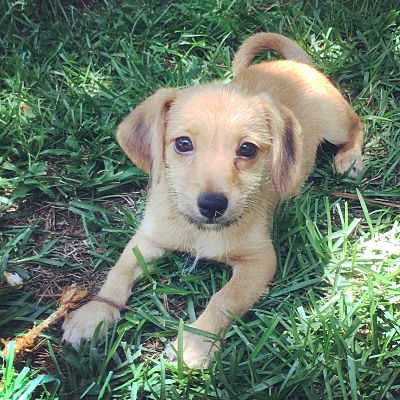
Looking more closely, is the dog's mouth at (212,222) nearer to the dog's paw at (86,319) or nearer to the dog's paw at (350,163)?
the dog's paw at (86,319)

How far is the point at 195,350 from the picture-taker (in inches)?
130

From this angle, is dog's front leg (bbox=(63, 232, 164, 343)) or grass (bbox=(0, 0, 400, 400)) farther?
dog's front leg (bbox=(63, 232, 164, 343))

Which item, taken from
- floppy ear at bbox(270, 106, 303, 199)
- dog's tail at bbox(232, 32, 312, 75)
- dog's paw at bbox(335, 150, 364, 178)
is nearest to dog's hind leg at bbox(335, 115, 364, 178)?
dog's paw at bbox(335, 150, 364, 178)

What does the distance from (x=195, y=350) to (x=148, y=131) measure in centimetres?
125

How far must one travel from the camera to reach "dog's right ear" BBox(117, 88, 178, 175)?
357 cm

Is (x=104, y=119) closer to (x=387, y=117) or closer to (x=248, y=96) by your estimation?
(x=248, y=96)

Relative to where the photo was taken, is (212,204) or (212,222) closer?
(212,204)

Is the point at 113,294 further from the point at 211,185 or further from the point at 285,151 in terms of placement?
the point at 285,151

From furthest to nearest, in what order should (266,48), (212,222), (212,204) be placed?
1. (266,48)
2. (212,222)
3. (212,204)

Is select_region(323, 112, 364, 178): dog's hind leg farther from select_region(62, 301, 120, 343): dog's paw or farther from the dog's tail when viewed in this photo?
select_region(62, 301, 120, 343): dog's paw

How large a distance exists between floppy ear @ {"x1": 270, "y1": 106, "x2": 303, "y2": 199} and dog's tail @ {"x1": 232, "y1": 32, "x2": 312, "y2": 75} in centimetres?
137

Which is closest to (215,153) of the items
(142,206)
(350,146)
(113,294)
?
(113,294)

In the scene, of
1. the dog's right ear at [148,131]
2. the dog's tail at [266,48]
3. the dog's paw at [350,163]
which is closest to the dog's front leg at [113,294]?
the dog's right ear at [148,131]

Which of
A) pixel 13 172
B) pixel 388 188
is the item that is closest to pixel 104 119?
pixel 13 172
